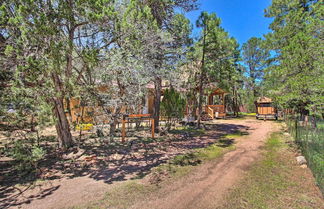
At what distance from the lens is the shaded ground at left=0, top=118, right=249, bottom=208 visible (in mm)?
3000

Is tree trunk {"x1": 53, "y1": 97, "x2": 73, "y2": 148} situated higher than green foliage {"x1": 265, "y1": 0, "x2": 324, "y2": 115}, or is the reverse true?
green foliage {"x1": 265, "y1": 0, "x2": 324, "y2": 115}

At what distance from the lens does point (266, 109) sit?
616 inches

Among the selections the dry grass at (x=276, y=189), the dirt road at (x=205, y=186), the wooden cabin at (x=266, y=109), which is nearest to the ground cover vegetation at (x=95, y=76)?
the dry grass at (x=276, y=189)

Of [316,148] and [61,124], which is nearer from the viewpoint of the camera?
[316,148]

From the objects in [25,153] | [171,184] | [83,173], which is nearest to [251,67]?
[171,184]

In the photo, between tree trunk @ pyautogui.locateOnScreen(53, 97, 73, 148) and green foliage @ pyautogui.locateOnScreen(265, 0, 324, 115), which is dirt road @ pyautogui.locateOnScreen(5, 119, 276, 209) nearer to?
tree trunk @ pyautogui.locateOnScreen(53, 97, 73, 148)

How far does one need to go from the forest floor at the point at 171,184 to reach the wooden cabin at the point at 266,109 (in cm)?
1164

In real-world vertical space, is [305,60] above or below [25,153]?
above

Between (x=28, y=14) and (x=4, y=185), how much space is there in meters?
3.53

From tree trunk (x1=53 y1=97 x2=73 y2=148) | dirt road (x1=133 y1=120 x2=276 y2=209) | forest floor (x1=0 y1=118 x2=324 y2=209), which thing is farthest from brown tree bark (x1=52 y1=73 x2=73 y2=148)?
dirt road (x1=133 y1=120 x2=276 y2=209)

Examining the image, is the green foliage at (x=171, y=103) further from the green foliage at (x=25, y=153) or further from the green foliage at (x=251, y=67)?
the green foliage at (x=251, y=67)

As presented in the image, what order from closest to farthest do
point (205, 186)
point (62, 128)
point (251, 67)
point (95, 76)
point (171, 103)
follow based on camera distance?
point (205, 186) → point (95, 76) → point (62, 128) → point (171, 103) → point (251, 67)

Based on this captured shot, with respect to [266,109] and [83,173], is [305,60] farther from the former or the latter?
[266,109]

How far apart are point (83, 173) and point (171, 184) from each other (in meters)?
2.15
